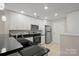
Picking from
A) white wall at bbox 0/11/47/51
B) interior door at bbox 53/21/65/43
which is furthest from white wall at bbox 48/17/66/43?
white wall at bbox 0/11/47/51

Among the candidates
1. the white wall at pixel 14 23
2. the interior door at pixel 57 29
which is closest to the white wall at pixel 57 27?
the interior door at pixel 57 29

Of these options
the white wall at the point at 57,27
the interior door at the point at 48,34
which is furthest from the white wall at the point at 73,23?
the interior door at the point at 48,34

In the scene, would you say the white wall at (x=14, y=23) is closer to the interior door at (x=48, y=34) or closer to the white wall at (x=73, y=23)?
the interior door at (x=48, y=34)

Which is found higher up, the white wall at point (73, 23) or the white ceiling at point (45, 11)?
the white ceiling at point (45, 11)

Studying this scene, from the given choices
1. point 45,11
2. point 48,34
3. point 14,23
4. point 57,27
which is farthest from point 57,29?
point 14,23

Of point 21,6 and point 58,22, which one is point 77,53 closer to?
point 58,22

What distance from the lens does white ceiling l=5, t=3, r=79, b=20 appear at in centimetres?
125

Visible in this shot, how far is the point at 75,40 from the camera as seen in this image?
1282 mm

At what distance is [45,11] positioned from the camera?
131 centimetres

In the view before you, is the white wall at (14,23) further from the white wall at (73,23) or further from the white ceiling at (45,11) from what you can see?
the white wall at (73,23)

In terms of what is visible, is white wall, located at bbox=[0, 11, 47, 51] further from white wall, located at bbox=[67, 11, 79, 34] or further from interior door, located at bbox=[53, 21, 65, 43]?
white wall, located at bbox=[67, 11, 79, 34]

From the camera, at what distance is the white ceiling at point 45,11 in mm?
1248

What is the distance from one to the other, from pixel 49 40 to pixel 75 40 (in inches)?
14.3

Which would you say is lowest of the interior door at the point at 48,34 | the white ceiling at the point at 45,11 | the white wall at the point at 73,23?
the interior door at the point at 48,34
